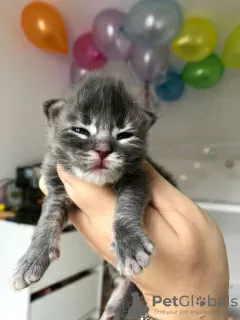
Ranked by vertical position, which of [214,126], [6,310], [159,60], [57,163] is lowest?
[6,310]

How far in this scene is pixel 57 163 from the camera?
3.73 ft

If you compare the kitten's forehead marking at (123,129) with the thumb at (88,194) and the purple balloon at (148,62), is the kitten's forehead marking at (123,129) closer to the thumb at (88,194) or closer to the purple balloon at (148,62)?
the thumb at (88,194)

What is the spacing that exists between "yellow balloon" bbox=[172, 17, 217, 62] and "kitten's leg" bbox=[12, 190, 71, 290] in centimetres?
167

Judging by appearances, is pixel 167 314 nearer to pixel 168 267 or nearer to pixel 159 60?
pixel 168 267

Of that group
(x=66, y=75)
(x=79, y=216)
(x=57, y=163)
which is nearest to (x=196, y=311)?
(x=79, y=216)

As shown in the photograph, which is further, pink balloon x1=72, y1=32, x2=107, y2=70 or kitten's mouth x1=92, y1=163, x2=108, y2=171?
pink balloon x1=72, y1=32, x2=107, y2=70

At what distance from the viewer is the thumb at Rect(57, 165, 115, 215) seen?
3.54ft

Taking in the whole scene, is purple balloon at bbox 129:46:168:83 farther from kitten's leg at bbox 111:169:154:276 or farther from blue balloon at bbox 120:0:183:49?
kitten's leg at bbox 111:169:154:276

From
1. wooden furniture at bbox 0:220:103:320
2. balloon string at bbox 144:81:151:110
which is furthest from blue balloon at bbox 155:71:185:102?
wooden furniture at bbox 0:220:103:320

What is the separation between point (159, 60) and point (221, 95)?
73 centimetres

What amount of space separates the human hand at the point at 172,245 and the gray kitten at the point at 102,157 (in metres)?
0.07

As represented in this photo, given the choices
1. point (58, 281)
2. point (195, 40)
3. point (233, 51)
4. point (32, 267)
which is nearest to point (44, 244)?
point (32, 267)

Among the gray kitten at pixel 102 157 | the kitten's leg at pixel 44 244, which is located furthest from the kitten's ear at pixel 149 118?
the kitten's leg at pixel 44 244

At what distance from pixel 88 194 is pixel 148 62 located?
1697 millimetres
